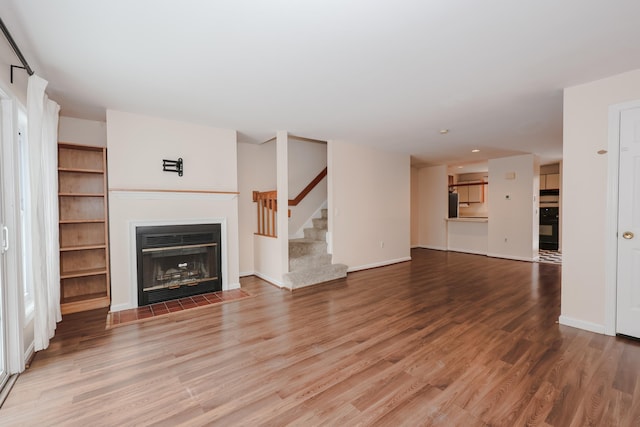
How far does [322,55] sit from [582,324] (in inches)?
142

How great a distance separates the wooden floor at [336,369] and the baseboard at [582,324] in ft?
0.30

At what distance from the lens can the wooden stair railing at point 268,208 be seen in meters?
4.80

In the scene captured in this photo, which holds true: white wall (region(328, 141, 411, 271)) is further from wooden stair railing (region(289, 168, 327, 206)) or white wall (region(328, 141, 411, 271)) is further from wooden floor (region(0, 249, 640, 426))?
wooden floor (region(0, 249, 640, 426))

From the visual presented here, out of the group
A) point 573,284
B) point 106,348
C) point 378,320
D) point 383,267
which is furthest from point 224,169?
point 573,284

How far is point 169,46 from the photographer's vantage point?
6.89ft

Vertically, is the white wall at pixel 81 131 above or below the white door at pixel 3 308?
above

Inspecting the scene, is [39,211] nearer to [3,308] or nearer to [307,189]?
[3,308]

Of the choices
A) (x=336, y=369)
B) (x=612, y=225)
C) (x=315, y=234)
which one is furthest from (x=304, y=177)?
(x=612, y=225)

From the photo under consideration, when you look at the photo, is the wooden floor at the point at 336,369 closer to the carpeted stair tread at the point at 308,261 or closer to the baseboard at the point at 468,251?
the carpeted stair tread at the point at 308,261

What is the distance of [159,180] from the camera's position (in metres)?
3.80

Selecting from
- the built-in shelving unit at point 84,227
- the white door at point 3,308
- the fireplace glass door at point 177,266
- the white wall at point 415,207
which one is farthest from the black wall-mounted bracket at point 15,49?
the white wall at point 415,207

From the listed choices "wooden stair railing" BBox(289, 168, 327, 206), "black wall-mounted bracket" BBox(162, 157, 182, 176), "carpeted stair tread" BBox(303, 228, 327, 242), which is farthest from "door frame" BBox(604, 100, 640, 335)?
"black wall-mounted bracket" BBox(162, 157, 182, 176)

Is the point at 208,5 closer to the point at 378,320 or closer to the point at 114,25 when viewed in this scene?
the point at 114,25

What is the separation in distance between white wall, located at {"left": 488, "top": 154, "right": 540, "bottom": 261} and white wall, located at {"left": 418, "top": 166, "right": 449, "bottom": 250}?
1.19 m
